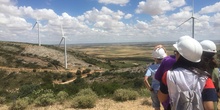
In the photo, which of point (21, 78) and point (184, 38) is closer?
point (184, 38)

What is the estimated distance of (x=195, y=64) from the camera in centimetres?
271

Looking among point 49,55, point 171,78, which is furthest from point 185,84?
point 49,55

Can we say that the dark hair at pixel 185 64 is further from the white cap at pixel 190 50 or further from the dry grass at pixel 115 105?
the dry grass at pixel 115 105

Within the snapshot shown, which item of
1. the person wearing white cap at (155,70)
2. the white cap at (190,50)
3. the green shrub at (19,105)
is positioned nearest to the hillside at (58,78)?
the green shrub at (19,105)

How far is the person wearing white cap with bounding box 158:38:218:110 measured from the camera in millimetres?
2635

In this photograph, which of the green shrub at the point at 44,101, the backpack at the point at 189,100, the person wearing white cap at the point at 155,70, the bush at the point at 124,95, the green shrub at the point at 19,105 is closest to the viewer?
the backpack at the point at 189,100

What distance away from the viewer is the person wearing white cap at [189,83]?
2.63 meters

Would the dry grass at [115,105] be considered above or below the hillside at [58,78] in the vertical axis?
above

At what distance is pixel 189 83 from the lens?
2641 millimetres

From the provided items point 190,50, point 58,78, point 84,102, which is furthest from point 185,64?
point 58,78

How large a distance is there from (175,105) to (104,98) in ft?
27.7

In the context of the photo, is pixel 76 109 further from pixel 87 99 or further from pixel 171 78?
pixel 171 78

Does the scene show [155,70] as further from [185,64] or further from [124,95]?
[124,95]

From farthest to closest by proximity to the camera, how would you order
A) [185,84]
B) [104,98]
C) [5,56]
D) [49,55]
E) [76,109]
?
[49,55]
[5,56]
[104,98]
[76,109]
[185,84]
